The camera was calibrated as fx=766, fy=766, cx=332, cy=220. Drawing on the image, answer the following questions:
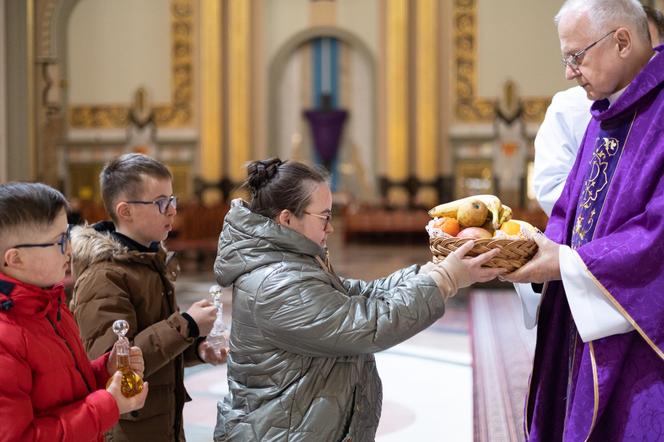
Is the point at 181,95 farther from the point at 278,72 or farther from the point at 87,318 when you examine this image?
the point at 87,318

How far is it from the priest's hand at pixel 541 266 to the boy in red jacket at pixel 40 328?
0.99 m

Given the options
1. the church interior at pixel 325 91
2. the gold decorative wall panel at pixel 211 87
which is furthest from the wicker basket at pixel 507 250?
the gold decorative wall panel at pixel 211 87

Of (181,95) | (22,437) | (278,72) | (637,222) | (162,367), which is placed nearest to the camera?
(22,437)

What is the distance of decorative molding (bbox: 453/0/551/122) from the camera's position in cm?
1895

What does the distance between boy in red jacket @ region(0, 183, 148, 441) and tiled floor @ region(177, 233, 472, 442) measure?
218cm

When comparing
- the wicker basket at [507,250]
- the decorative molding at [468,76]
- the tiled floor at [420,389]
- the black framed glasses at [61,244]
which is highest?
the decorative molding at [468,76]

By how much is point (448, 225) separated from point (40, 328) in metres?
1.02

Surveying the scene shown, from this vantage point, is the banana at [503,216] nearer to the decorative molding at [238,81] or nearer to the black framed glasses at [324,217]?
the black framed glasses at [324,217]

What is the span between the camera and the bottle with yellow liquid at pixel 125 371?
5.76 ft

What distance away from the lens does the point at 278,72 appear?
20859mm

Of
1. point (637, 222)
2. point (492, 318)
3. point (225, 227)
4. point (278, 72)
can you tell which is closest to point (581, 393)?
point (637, 222)

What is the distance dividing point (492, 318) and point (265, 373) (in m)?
5.75

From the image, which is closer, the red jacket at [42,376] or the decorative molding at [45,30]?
the red jacket at [42,376]

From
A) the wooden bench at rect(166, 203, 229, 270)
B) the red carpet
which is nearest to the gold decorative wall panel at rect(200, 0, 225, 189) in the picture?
the wooden bench at rect(166, 203, 229, 270)
